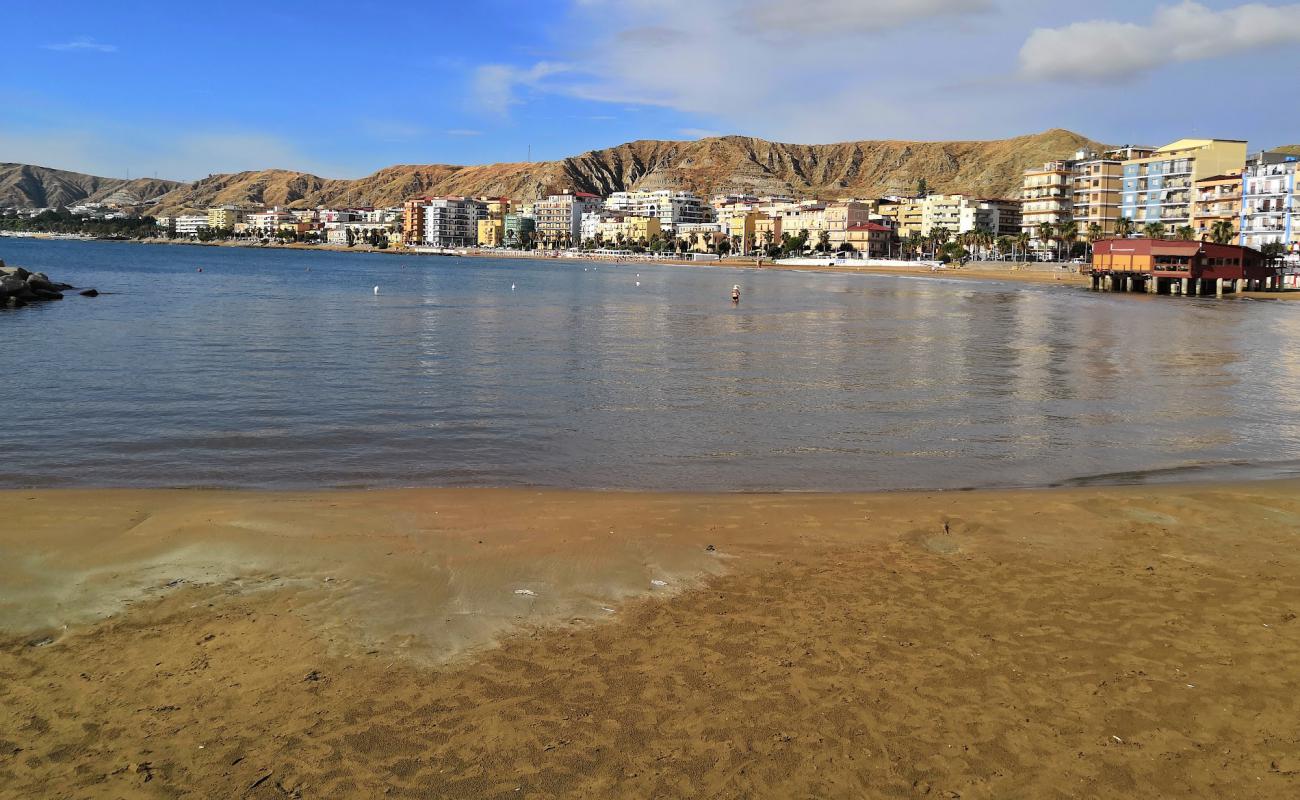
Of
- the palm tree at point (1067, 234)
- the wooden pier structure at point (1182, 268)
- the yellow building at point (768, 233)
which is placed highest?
the yellow building at point (768, 233)

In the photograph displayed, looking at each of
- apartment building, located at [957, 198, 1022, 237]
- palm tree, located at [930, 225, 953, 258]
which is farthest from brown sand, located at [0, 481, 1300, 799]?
apartment building, located at [957, 198, 1022, 237]

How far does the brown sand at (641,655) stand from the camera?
4.62 meters

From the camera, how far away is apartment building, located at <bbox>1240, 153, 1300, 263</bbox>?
3629 inches

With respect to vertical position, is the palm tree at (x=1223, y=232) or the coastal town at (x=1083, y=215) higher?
the coastal town at (x=1083, y=215)

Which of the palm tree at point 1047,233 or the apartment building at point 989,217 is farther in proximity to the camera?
the apartment building at point 989,217

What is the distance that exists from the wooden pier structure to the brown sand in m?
74.9

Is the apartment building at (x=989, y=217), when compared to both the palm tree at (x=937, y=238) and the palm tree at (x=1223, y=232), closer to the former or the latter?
the palm tree at (x=937, y=238)

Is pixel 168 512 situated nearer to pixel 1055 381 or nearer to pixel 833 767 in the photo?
pixel 833 767

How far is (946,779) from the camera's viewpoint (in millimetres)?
4555

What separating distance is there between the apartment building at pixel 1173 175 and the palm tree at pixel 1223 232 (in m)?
9.66

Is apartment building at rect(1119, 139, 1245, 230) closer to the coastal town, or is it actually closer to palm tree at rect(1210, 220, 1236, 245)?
the coastal town

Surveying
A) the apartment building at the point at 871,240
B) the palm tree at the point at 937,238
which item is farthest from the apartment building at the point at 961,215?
the apartment building at the point at 871,240

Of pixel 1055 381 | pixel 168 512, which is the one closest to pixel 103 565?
pixel 168 512

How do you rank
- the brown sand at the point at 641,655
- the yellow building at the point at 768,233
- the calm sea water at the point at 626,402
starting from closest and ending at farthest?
the brown sand at the point at 641,655
the calm sea water at the point at 626,402
the yellow building at the point at 768,233
